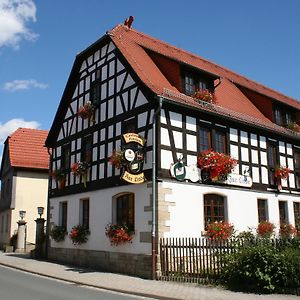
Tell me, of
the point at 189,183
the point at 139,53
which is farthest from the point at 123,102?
the point at 189,183

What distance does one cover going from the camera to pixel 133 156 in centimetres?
1545

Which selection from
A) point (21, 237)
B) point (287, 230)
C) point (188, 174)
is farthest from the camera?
point (21, 237)

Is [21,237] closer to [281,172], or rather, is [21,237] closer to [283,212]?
[283,212]

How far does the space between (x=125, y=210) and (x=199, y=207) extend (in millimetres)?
2881

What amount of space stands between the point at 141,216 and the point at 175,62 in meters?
6.76

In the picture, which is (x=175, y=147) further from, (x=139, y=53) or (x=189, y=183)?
(x=139, y=53)

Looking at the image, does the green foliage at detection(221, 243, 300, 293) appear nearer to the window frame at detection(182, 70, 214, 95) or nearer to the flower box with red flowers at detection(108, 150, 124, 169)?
the flower box with red flowers at detection(108, 150, 124, 169)

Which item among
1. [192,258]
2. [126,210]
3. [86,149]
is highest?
[86,149]

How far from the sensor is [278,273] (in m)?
11.1

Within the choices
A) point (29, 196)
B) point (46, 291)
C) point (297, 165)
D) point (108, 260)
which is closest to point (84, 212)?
point (108, 260)

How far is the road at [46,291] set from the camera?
1055cm

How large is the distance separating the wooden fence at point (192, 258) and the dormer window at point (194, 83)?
22.1ft

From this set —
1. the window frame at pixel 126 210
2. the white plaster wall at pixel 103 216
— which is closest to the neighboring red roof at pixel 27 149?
the white plaster wall at pixel 103 216

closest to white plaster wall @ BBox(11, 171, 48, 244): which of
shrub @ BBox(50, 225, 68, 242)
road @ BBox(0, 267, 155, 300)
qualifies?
shrub @ BBox(50, 225, 68, 242)
